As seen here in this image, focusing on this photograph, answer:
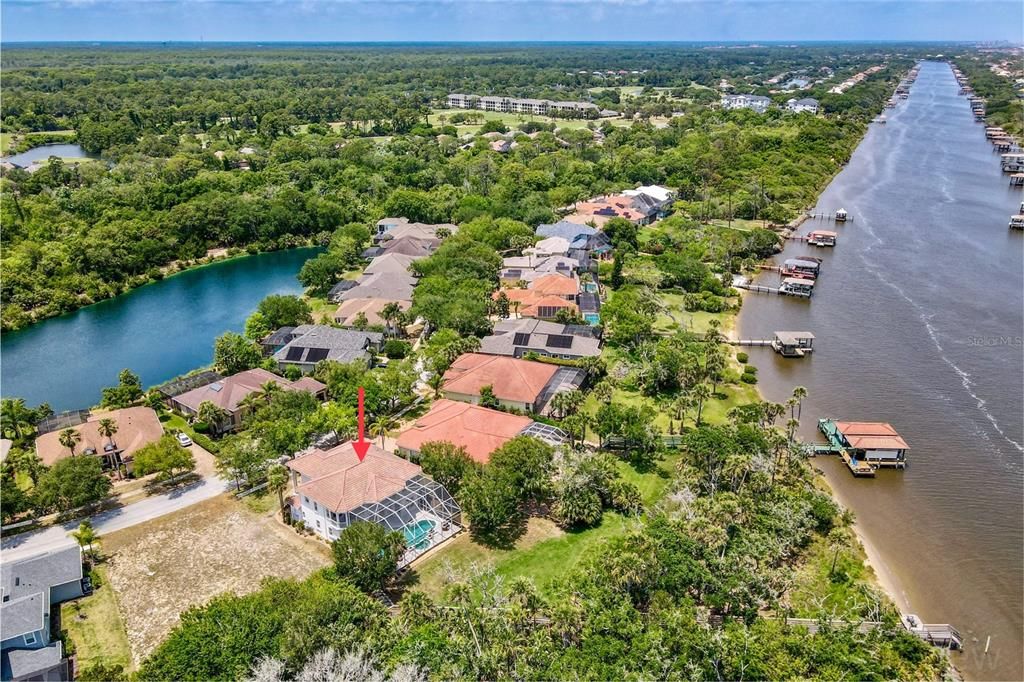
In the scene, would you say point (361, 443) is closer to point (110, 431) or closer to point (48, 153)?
point (110, 431)

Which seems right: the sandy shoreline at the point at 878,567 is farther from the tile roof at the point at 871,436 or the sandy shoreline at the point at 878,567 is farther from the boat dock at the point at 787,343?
the boat dock at the point at 787,343

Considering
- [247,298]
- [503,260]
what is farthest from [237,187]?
[503,260]

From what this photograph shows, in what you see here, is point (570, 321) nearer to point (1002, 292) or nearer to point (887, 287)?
point (887, 287)

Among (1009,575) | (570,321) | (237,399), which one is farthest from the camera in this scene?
(570,321)

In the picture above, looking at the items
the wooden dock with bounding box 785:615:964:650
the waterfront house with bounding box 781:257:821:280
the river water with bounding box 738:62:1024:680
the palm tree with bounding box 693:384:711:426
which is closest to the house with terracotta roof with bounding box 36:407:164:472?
the palm tree with bounding box 693:384:711:426

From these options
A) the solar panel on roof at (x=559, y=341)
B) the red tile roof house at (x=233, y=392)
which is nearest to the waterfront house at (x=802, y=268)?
the solar panel on roof at (x=559, y=341)

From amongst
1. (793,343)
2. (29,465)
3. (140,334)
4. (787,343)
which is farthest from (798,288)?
(29,465)
